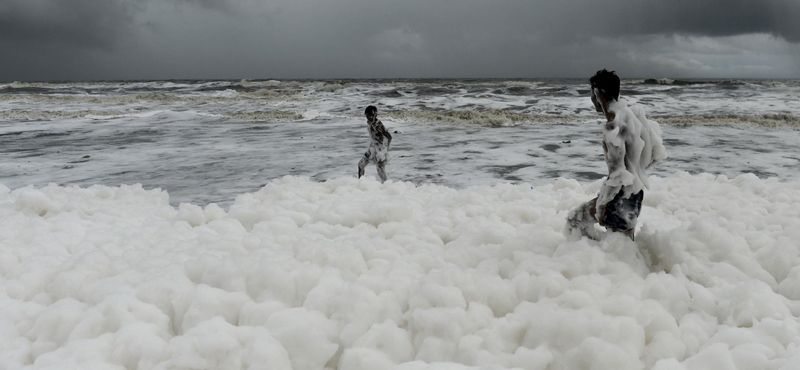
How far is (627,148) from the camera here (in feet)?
9.39

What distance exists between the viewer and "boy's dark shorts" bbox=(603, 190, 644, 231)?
287cm

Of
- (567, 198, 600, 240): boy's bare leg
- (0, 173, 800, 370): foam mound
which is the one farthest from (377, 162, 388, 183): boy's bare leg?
(567, 198, 600, 240): boy's bare leg

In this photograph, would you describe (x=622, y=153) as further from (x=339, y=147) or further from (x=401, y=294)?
(x=339, y=147)

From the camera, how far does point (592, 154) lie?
9.07 meters

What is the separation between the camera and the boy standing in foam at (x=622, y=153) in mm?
2824

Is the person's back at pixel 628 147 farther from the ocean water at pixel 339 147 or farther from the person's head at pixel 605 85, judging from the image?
the ocean water at pixel 339 147

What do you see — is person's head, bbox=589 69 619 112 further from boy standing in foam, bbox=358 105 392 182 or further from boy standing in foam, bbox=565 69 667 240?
boy standing in foam, bbox=358 105 392 182

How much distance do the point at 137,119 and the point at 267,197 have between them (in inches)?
564

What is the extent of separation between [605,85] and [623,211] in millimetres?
696

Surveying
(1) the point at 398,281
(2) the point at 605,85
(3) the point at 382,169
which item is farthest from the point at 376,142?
(1) the point at 398,281

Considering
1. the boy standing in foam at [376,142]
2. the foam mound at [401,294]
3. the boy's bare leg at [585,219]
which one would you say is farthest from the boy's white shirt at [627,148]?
the boy standing in foam at [376,142]

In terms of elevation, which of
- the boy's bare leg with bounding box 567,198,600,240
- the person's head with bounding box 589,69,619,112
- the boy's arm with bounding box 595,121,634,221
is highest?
the person's head with bounding box 589,69,619,112

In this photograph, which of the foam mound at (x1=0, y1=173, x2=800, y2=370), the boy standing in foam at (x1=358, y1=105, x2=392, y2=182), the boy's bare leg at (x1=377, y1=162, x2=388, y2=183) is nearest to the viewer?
the foam mound at (x1=0, y1=173, x2=800, y2=370)

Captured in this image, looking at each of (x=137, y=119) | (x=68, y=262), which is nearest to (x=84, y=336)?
(x=68, y=262)
